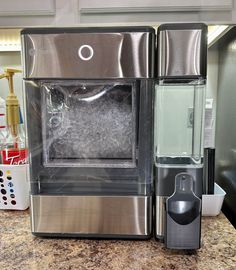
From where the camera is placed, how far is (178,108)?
2.06 feet

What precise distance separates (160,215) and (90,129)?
263mm

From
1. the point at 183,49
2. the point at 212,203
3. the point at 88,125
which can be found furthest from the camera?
the point at 212,203

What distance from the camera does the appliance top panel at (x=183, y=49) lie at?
0.56 metres

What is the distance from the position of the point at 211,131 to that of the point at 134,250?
46 centimetres

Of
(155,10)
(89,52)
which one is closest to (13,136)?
(89,52)

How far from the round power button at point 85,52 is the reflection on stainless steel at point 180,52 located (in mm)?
148

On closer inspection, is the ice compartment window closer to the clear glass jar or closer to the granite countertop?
the clear glass jar

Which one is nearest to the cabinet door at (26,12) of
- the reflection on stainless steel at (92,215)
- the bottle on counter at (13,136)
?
the bottle on counter at (13,136)

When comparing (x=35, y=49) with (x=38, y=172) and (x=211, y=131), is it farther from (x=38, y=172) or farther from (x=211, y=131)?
(x=211, y=131)

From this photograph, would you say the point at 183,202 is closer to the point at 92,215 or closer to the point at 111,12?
the point at 92,215

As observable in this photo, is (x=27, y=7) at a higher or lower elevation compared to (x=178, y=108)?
higher

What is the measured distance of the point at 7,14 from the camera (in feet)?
2.48

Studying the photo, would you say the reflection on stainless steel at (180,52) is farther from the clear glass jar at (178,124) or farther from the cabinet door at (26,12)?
the cabinet door at (26,12)

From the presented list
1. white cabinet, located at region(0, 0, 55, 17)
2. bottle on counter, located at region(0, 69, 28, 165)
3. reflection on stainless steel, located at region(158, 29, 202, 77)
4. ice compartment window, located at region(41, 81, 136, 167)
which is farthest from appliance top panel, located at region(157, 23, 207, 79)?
bottle on counter, located at region(0, 69, 28, 165)
